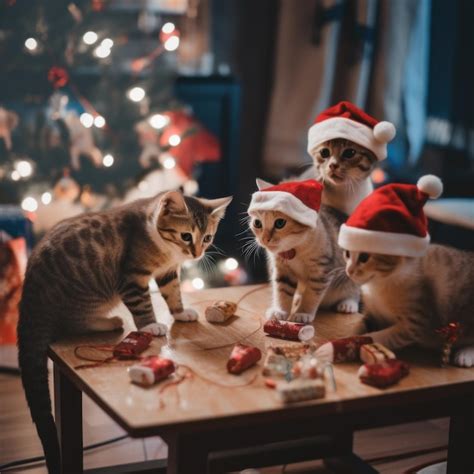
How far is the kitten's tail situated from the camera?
1552mm

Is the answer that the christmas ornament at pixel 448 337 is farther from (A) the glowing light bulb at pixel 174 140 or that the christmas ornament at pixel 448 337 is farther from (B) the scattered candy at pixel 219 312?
(A) the glowing light bulb at pixel 174 140

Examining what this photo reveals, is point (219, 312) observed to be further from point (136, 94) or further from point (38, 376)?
point (136, 94)

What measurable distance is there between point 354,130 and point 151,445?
3.16 ft

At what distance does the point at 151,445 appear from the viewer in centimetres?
205

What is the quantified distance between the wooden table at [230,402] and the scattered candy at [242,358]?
Answer: 0.01m

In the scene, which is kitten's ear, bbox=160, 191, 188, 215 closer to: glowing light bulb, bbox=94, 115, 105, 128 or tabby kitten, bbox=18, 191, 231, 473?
tabby kitten, bbox=18, 191, 231, 473

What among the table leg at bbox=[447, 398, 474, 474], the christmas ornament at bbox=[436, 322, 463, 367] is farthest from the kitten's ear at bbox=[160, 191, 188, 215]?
the table leg at bbox=[447, 398, 474, 474]

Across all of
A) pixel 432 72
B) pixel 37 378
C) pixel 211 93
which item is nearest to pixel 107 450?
pixel 37 378

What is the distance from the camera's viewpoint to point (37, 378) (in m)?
1.57

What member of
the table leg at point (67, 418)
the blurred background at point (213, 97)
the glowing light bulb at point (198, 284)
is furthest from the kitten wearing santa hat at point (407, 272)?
the glowing light bulb at point (198, 284)

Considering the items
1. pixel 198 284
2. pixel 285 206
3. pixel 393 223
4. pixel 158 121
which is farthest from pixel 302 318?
pixel 158 121

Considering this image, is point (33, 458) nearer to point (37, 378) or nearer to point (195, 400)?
point (37, 378)

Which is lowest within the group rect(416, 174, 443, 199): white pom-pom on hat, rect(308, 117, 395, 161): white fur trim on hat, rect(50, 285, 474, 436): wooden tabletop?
rect(50, 285, 474, 436): wooden tabletop

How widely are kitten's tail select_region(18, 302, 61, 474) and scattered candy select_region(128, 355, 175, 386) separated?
26 cm
